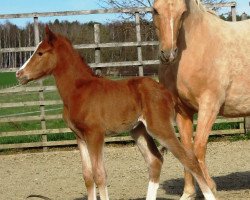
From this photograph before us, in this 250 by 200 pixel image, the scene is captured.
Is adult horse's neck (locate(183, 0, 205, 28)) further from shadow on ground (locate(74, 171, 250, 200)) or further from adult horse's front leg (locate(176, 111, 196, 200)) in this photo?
shadow on ground (locate(74, 171, 250, 200))

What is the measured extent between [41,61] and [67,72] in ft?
0.87

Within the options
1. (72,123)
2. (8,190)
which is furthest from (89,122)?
(8,190)

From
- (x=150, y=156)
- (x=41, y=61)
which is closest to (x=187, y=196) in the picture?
(x=150, y=156)

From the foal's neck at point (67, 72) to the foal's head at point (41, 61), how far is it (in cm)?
8

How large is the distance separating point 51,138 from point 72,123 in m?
6.13

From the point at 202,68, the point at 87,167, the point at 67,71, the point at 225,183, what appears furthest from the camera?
the point at 225,183

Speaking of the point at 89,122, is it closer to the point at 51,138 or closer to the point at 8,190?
the point at 8,190

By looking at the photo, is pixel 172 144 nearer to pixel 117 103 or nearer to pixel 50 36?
pixel 117 103

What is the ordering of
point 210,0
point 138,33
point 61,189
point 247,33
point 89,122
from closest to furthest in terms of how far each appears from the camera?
point 89,122
point 247,33
point 61,189
point 138,33
point 210,0

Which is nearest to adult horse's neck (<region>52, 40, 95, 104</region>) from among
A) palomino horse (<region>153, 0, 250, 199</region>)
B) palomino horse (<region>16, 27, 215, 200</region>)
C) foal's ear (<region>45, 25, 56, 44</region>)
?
palomino horse (<region>16, 27, 215, 200</region>)

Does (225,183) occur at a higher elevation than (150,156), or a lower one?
lower

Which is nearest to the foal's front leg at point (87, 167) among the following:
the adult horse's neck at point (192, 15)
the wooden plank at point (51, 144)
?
the adult horse's neck at point (192, 15)

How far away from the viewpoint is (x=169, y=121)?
475cm

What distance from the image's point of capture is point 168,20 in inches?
192
